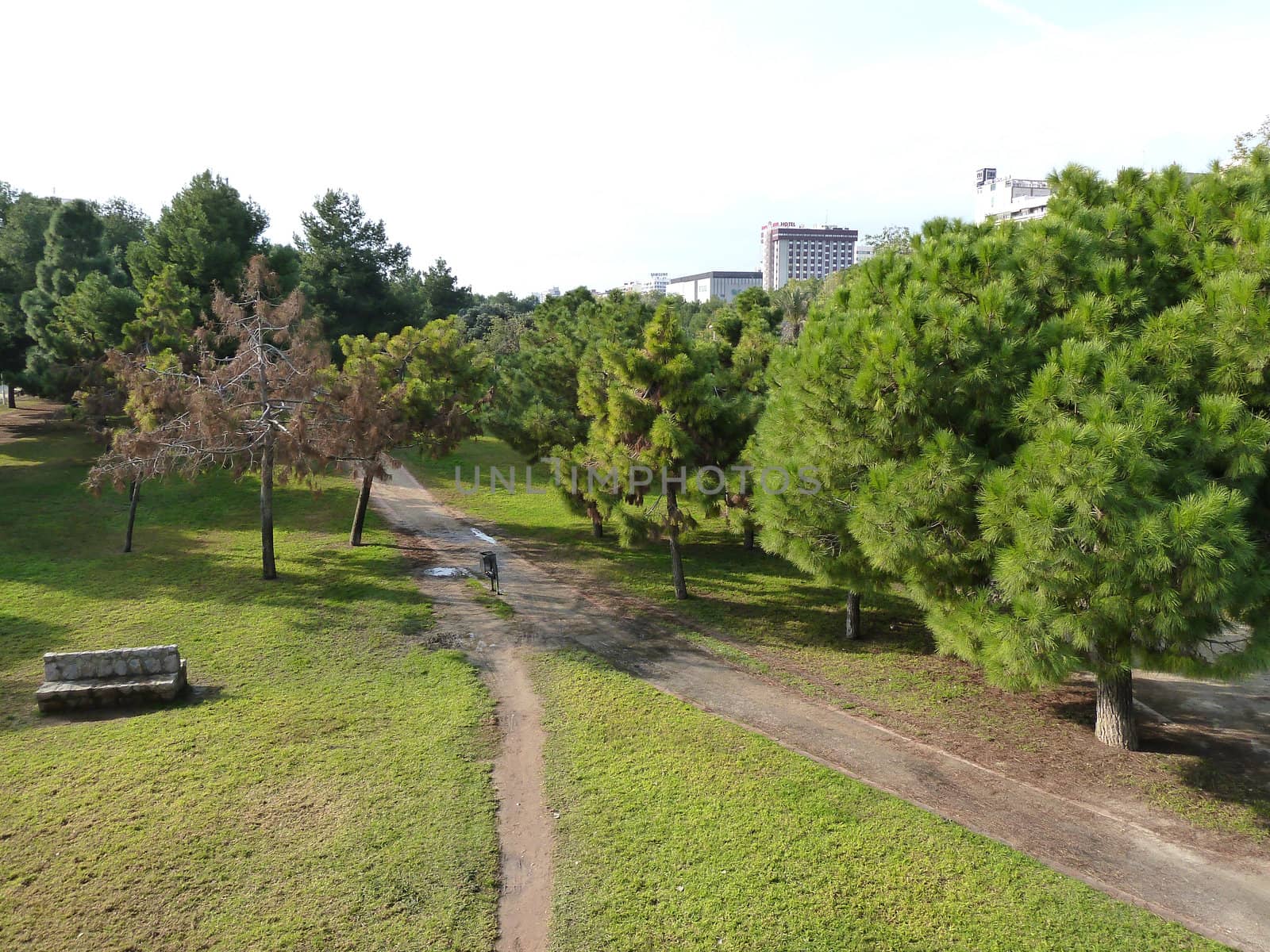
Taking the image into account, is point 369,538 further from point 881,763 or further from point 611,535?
point 881,763

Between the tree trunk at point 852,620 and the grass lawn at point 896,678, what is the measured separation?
21 cm

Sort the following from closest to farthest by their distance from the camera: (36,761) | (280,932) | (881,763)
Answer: (280,932), (36,761), (881,763)

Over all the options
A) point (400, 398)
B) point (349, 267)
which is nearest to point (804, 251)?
point (349, 267)

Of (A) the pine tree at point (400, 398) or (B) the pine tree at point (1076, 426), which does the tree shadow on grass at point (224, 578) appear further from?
(B) the pine tree at point (1076, 426)

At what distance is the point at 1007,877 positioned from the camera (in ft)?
24.3

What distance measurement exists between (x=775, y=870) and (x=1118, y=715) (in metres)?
5.90

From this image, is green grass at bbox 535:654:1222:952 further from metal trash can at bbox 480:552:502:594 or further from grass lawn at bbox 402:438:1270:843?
metal trash can at bbox 480:552:502:594

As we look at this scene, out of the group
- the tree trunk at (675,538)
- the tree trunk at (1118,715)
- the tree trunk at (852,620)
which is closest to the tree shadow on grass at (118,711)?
the tree trunk at (675,538)

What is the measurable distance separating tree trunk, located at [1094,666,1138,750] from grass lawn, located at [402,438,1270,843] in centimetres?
21

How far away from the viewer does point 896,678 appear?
12.5 m

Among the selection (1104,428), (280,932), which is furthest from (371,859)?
(1104,428)

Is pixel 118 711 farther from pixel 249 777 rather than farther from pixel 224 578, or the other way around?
pixel 224 578

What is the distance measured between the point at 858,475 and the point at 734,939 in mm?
6282

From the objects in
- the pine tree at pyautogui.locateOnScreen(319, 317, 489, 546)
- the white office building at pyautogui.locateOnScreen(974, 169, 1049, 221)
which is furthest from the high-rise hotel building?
the pine tree at pyautogui.locateOnScreen(319, 317, 489, 546)
